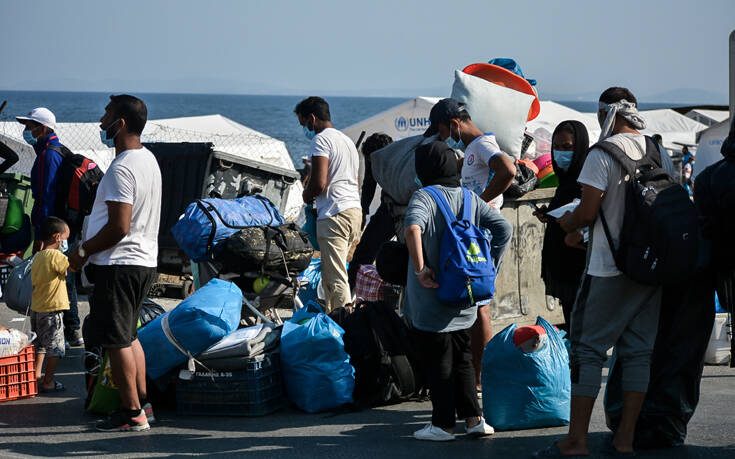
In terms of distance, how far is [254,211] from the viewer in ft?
24.7

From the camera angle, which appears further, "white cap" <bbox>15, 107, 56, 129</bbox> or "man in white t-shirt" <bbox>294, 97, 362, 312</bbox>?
"white cap" <bbox>15, 107, 56, 129</bbox>

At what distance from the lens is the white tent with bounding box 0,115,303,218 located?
45.3ft

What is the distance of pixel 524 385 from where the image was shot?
5180mm

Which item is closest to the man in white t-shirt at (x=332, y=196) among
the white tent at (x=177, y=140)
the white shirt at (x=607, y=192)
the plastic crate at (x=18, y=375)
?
the plastic crate at (x=18, y=375)

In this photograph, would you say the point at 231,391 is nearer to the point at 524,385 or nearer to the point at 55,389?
the point at 55,389

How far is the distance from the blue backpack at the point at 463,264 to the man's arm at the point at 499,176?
103 cm

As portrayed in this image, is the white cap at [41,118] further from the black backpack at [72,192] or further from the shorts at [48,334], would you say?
the shorts at [48,334]

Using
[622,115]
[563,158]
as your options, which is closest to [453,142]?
[563,158]

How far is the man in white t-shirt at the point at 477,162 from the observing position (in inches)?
227

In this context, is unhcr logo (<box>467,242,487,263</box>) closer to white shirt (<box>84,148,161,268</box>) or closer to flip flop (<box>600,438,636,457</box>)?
flip flop (<box>600,438,636,457</box>)

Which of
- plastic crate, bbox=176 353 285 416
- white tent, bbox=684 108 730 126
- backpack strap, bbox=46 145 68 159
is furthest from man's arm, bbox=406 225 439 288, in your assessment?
white tent, bbox=684 108 730 126

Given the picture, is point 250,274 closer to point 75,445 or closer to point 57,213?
point 57,213

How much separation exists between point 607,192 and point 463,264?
813mm

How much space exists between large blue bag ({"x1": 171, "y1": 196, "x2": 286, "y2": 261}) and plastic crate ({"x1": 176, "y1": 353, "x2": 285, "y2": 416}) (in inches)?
64.0
